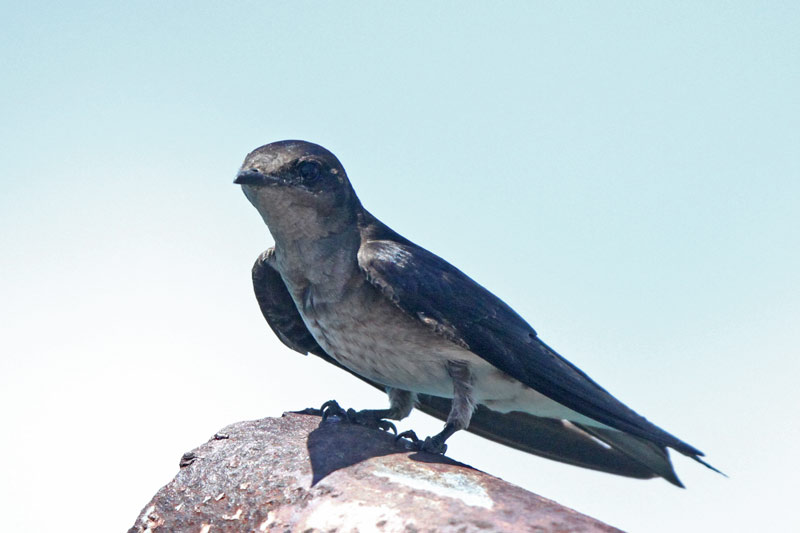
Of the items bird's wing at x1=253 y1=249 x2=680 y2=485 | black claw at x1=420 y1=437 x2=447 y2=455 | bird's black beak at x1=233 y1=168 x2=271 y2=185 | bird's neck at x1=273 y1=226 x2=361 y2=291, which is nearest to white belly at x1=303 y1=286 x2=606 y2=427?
bird's neck at x1=273 y1=226 x2=361 y2=291

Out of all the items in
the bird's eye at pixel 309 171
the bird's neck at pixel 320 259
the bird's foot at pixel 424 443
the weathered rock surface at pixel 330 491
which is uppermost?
the bird's eye at pixel 309 171

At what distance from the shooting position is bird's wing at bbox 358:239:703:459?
5.37 meters

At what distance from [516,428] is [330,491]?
3501 mm

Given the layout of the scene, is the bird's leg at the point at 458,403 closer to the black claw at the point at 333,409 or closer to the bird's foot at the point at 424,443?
the bird's foot at the point at 424,443

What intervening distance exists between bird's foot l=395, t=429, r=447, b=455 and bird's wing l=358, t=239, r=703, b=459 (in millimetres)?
718

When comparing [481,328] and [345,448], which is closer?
[345,448]

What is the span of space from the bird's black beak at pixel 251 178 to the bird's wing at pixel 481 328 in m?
0.69

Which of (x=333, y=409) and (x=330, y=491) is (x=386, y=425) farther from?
(x=330, y=491)

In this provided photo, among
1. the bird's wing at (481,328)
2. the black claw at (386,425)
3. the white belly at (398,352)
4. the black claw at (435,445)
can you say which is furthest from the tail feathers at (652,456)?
Result: the black claw at (435,445)

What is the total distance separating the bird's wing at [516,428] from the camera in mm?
6027

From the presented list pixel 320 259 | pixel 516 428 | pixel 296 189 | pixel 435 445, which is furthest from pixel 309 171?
pixel 516 428

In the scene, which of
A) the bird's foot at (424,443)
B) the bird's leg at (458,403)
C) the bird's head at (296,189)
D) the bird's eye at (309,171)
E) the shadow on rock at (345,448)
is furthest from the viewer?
the bird's eye at (309,171)

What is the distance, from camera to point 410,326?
541cm

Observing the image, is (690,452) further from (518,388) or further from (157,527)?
(157,527)
